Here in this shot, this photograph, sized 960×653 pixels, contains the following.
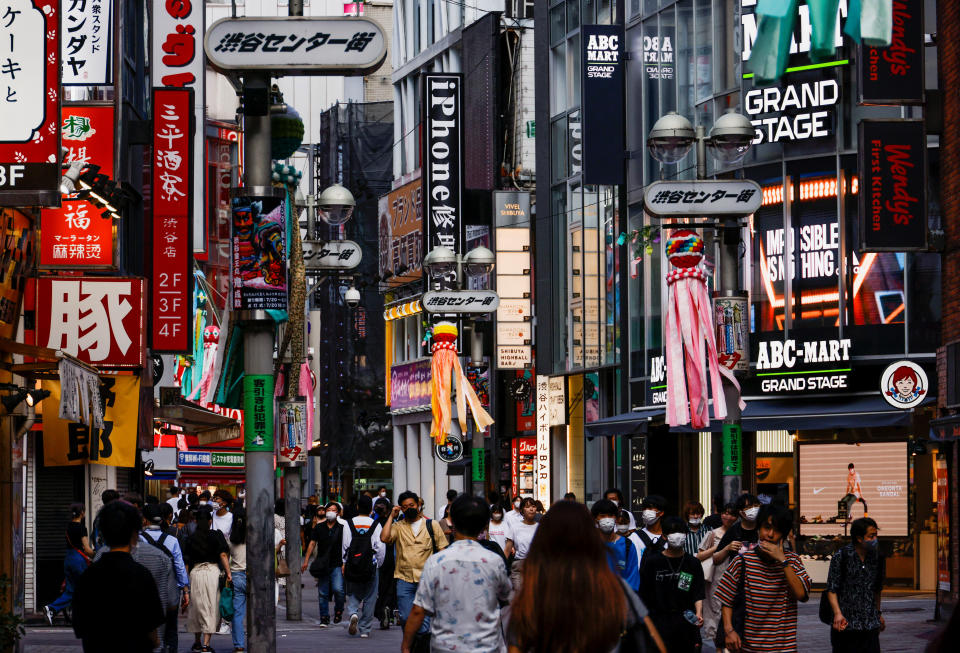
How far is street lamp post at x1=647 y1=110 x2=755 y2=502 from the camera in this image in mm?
20312

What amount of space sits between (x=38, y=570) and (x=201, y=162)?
36.3ft

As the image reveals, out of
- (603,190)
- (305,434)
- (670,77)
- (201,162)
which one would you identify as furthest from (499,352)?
(305,434)

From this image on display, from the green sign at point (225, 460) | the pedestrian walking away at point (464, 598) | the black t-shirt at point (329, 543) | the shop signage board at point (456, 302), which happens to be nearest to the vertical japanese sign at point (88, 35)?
the black t-shirt at point (329, 543)

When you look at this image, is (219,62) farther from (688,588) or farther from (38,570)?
(38,570)

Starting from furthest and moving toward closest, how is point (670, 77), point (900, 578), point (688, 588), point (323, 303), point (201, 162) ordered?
point (323, 303) → point (670, 77) → point (201, 162) → point (900, 578) → point (688, 588)

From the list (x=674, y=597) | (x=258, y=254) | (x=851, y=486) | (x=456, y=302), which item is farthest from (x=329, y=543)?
(x=674, y=597)

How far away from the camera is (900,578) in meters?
31.2

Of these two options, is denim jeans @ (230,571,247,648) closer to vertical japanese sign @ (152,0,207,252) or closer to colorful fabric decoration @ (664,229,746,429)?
colorful fabric decoration @ (664,229,746,429)

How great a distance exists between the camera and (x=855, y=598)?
1289cm

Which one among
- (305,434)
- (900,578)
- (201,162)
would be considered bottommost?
(900,578)

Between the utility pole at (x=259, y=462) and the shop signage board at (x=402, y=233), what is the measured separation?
4294cm

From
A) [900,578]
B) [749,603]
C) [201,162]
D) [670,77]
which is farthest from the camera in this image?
[670,77]

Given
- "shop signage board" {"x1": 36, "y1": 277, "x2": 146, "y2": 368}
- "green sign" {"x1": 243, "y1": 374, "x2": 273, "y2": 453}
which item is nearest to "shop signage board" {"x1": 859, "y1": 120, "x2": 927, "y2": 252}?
"shop signage board" {"x1": 36, "y1": 277, "x2": 146, "y2": 368}

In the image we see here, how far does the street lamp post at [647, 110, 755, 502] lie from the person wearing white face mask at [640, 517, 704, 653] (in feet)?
23.4
